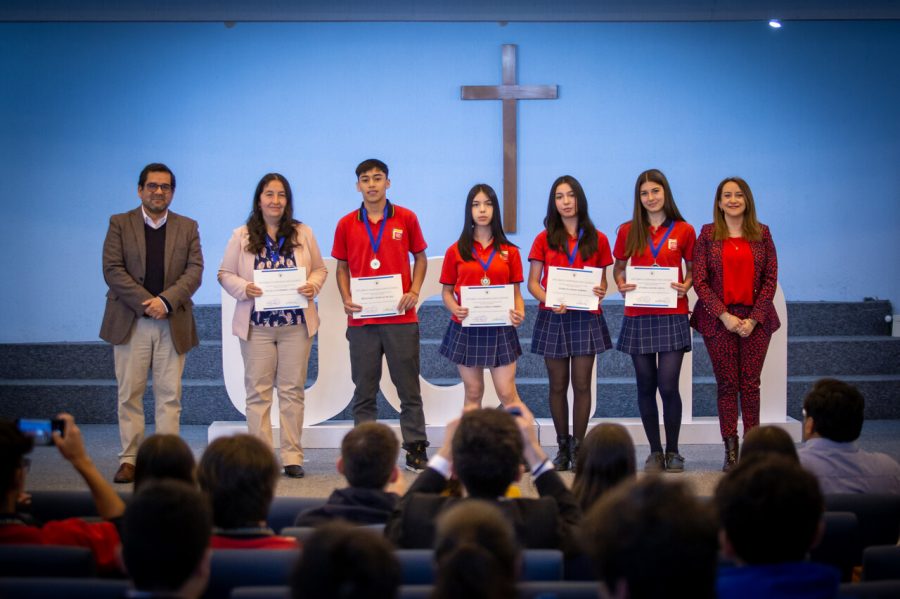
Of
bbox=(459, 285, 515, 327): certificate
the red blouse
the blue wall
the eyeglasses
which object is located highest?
the blue wall

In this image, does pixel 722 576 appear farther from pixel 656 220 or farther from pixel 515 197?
pixel 515 197

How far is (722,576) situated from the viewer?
189cm

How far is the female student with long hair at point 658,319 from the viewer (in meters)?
4.98

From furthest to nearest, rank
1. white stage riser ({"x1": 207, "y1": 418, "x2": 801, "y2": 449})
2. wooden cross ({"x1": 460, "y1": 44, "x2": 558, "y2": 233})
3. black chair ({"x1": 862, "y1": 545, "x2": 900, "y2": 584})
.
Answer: wooden cross ({"x1": 460, "y1": 44, "x2": 558, "y2": 233})
white stage riser ({"x1": 207, "y1": 418, "x2": 801, "y2": 449})
black chair ({"x1": 862, "y1": 545, "x2": 900, "y2": 584})

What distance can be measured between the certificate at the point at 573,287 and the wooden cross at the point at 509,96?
102 inches

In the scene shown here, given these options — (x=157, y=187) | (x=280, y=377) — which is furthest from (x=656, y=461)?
(x=157, y=187)

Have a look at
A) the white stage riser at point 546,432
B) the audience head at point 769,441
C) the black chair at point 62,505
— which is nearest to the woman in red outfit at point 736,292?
the white stage riser at point 546,432

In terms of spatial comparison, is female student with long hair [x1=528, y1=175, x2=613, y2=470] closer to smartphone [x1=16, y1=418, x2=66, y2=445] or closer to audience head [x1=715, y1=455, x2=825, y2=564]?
smartphone [x1=16, y1=418, x2=66, y2=445]

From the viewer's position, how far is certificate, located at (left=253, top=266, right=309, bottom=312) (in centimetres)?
498

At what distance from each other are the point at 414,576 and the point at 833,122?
259 inches

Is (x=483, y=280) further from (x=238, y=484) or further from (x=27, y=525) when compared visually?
(x=27, y=525)

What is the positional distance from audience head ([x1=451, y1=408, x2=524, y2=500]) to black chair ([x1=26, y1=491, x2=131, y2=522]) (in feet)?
3.38

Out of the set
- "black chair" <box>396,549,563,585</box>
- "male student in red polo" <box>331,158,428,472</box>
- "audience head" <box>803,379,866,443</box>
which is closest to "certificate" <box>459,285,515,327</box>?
"male student in red polo" <box>331,158,428,472</box>

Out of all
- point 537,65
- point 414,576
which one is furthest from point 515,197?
point 414,576
